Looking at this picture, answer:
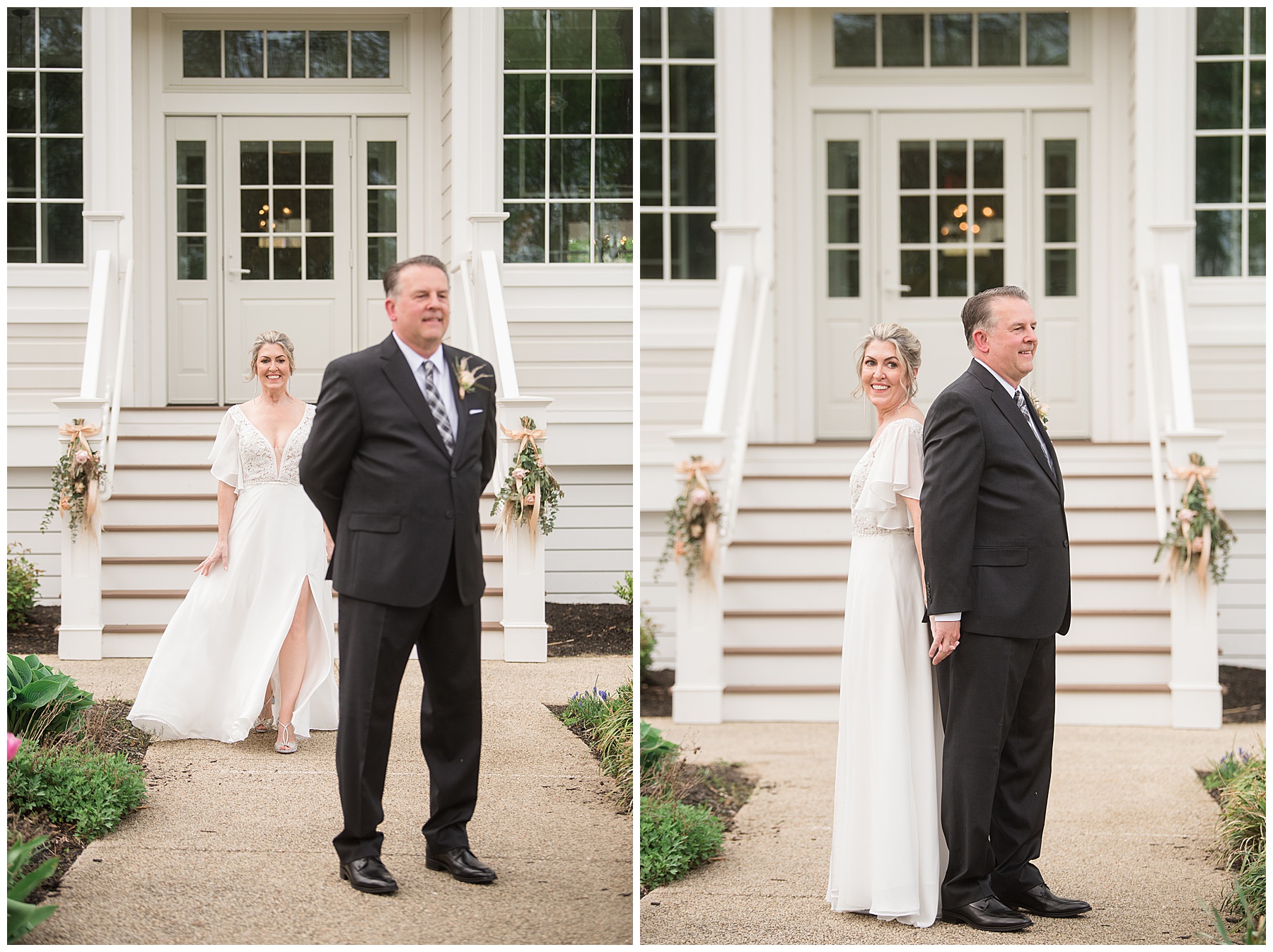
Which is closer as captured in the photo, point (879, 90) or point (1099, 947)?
point (1099, 947)

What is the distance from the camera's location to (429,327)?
2.92 meters

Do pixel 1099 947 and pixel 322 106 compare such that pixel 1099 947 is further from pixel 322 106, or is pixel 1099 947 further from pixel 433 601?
pixel 322 106

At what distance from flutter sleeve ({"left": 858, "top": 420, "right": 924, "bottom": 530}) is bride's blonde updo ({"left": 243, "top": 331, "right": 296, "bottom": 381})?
5.13ft

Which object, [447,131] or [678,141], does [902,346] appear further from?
[678,141]

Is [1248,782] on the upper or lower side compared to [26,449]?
lower

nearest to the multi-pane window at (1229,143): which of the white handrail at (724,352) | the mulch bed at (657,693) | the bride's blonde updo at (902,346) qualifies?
the white handrail at (724,352)

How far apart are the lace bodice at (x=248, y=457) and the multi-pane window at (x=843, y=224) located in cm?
469

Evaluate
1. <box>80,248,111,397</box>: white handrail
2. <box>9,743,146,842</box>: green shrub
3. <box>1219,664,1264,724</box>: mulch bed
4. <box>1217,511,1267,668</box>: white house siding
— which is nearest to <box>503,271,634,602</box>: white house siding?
<box>80,248,111,397</box>: white handrail

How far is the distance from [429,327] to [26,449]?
4.15ft

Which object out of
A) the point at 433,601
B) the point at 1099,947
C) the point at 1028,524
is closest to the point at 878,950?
the point at 1099,947

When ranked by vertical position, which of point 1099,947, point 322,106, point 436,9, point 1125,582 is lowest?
point 1099,947

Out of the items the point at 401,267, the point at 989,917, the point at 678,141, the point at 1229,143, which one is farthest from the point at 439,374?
the point at 1229,143

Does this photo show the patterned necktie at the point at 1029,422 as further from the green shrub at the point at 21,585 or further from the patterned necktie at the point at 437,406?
the green shrub at the point at 21,585

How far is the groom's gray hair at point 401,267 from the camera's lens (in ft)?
9.48
